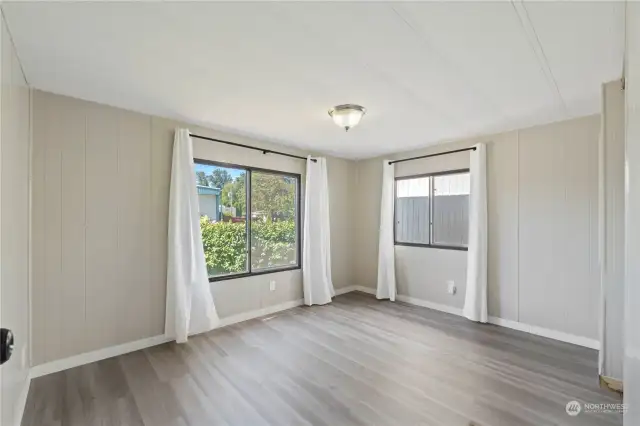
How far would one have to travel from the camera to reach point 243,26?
1.78 metres

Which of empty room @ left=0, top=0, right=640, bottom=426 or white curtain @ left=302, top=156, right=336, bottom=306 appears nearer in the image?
empty room @ left=0, top=0, right=640, bottom=426

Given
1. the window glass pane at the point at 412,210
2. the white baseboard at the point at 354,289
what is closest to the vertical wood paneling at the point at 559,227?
the window glass pane at the point at 412,210

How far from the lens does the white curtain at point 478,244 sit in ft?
12.9

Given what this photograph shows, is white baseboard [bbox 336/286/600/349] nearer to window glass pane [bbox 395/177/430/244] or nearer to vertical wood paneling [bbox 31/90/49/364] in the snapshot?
window glass pane [bbox 395/177/430/244]

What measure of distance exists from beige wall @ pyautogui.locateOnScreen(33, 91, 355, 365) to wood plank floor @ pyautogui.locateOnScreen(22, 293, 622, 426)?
14.1 inches

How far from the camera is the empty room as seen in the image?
179 centimetres

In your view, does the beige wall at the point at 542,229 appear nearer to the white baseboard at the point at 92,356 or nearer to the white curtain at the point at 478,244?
the white curtain at the point at 478,244

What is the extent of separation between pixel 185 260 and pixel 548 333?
4237mm

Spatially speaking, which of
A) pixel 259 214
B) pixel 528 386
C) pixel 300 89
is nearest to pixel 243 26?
pixel 300 89

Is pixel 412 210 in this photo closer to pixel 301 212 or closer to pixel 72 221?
pixel 301 212

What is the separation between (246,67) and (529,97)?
8.26 ft

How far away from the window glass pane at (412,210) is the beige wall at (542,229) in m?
0.47

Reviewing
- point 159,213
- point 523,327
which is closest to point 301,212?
point 159,213

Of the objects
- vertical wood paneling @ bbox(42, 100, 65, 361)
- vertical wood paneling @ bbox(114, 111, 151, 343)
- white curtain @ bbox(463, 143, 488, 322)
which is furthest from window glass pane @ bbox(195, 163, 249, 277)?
white curtain @ bbox(463, 143, 488, 322)
